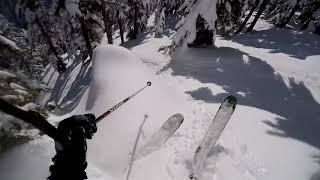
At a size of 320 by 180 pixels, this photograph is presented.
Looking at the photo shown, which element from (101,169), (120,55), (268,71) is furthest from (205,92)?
(101,169)

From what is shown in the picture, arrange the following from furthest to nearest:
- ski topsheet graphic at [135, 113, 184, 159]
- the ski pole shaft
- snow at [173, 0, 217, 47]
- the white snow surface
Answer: snow at [173, 0, 217, 47] → ski topsheet graphic at [135, 113, 184, 159] → the white snow surface → the ski pole shaft

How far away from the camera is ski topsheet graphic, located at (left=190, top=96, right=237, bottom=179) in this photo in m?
7.14

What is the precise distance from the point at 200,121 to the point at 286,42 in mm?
16140

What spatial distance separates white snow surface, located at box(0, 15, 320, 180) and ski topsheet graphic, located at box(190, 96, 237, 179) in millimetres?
208

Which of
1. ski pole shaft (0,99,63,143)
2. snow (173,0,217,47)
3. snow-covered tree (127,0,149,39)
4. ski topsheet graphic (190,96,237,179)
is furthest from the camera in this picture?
snow-covered tree (127,0,149,39)

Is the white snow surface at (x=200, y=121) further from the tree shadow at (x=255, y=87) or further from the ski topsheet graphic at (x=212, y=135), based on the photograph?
the ski topsheet graphic at (x=212, y=135)

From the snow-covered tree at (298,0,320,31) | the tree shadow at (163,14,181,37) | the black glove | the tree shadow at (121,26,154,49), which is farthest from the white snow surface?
the tree shadow at (163,14,181,37)

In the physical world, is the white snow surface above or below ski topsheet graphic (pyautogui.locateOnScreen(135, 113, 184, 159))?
below

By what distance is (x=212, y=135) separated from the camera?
8188 millimetres

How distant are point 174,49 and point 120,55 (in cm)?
685

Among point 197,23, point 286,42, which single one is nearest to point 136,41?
point 197,23

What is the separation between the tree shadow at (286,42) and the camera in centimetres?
1989

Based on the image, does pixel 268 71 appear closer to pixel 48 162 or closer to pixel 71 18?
pixel 48 162

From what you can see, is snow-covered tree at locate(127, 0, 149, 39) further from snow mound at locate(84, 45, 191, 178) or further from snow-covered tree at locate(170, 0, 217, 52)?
snow mound at locate(84, 45, 191, 178)
